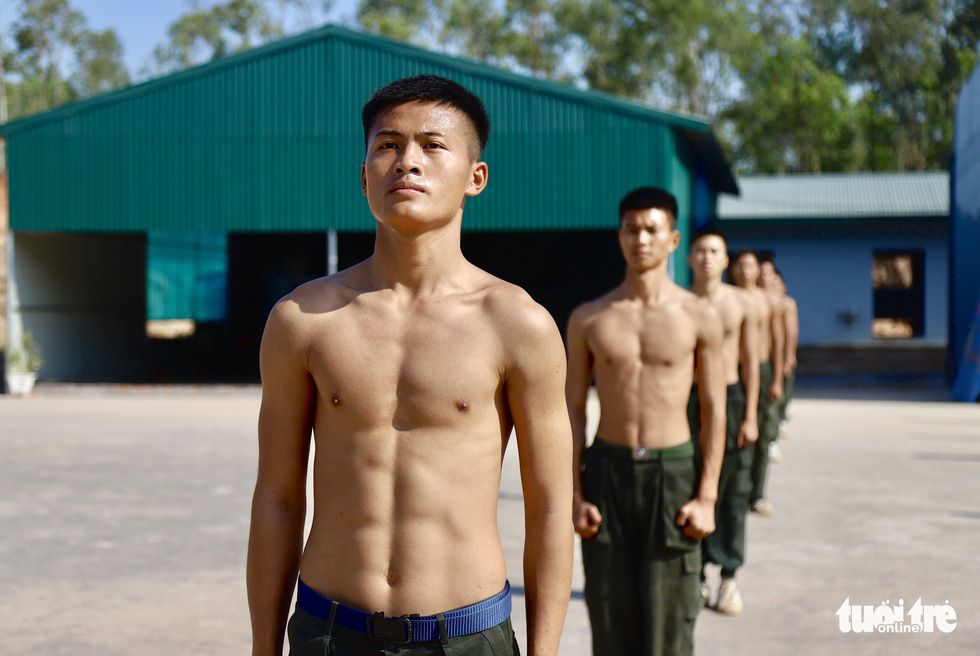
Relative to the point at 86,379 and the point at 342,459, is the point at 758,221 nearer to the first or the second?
the point at 86,379

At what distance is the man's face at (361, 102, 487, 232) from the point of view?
84.6 inches

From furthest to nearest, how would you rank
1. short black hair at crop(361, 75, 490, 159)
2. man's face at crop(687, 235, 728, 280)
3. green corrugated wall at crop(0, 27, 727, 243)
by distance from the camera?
green corrugated wall at crop(0, 27, 727, 243) < man's face at crop(687, 235, 728, 280) < short black hair at crop(361, 75, 490, 159)

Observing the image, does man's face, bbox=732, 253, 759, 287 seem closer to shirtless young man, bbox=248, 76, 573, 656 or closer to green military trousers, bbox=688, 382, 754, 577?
green military trousers, bbox=688, 382, 754, 577

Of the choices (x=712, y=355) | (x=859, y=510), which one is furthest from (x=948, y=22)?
(x=712, y=355)

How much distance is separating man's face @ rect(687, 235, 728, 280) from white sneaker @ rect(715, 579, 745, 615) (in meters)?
1.91

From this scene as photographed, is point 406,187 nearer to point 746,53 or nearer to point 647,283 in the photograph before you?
point 647,283

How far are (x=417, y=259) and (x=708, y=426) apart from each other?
2593 mm

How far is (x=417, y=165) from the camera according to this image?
2145mm

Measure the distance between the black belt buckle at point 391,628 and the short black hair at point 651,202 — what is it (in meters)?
2.65

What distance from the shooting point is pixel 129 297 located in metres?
25.1

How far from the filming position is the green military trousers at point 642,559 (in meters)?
4.31

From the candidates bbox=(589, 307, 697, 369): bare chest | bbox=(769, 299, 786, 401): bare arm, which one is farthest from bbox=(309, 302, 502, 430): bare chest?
bbox=(769, 299, 786, 401): bare arm

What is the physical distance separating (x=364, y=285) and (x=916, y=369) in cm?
2624

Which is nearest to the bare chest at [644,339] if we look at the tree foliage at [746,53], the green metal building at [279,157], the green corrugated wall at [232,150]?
the green metal building at [279,157]
